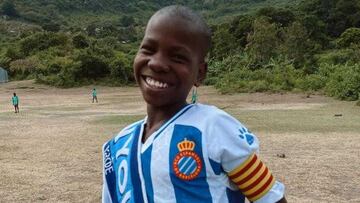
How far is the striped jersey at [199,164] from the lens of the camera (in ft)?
4.86

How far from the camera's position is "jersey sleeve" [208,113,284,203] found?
1.47 metres

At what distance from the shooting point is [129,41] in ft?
218

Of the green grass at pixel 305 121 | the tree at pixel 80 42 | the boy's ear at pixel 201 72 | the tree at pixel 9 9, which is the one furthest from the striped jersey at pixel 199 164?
the tree at pixel 9 9

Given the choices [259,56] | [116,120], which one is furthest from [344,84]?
[259,56]

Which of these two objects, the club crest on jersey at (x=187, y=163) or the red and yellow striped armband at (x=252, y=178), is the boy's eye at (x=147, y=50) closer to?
the club crest on jersey at (x=187, y=163)

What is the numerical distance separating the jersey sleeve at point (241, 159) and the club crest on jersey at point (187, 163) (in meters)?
0.05

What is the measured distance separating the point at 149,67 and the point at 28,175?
294 inches

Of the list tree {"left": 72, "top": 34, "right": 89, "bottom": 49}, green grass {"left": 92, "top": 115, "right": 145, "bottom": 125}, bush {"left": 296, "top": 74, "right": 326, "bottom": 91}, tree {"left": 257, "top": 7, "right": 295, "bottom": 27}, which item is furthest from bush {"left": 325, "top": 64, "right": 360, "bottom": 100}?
tree {"left": 72, "top": 34, "right": 89, "bottom": 49}

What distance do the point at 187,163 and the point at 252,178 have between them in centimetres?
19

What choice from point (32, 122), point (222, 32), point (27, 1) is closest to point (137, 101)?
point (32, 122)

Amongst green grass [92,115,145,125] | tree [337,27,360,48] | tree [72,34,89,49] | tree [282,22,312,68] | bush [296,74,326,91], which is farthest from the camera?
tree [72,34,89,49]

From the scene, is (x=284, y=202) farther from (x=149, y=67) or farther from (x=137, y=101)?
(x=137, y=101)

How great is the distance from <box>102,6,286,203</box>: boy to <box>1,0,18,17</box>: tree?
84.5 m

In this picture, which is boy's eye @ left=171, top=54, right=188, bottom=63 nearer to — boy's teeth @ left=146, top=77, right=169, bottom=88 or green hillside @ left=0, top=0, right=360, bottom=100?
boy's teeth @ left=146, top=77, right=169, bottom=88
